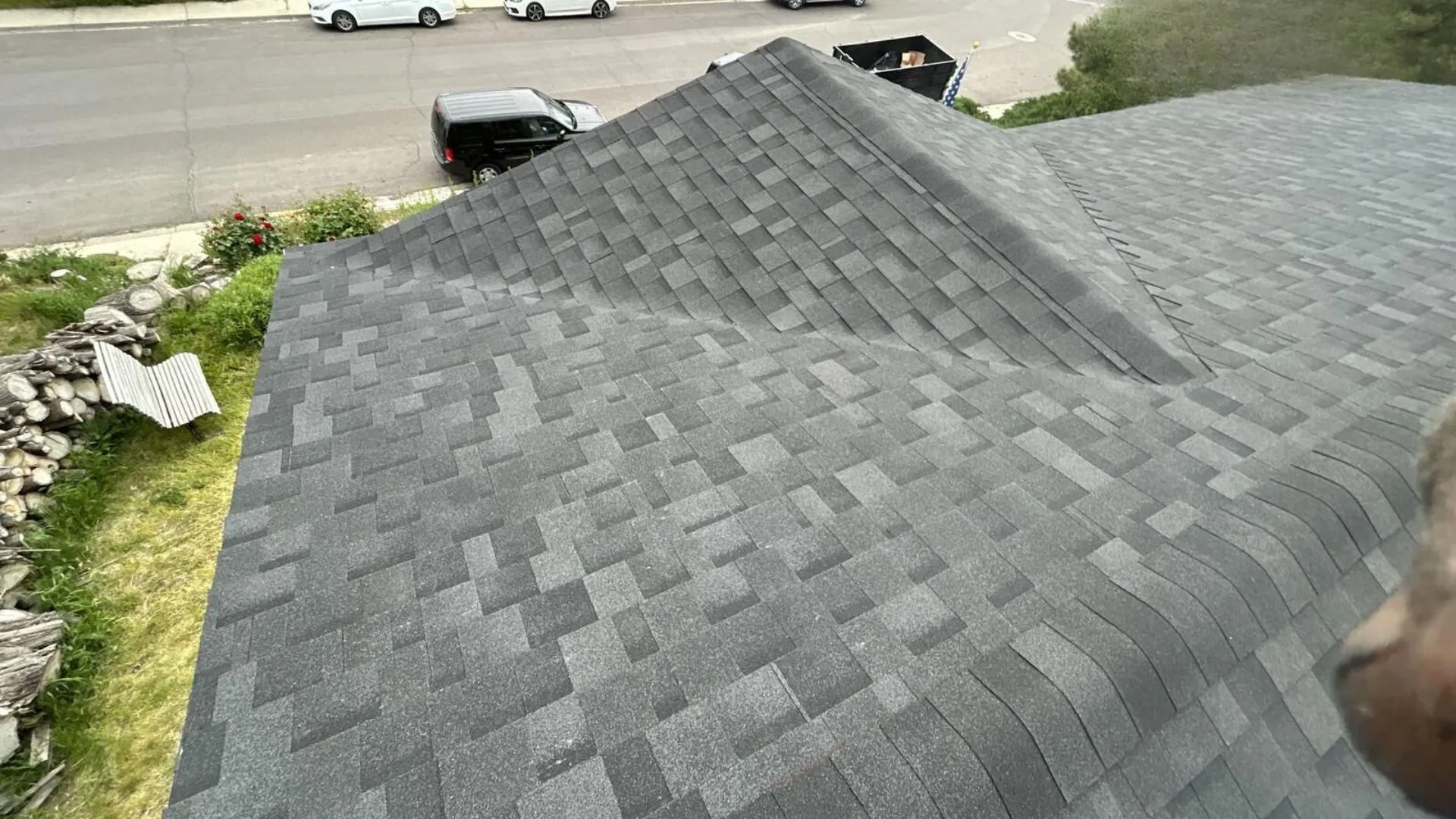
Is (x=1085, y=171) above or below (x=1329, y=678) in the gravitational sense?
above

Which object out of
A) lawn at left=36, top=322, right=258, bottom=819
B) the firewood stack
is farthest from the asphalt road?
lawn at left=36, top=322, right=258, bottom=819

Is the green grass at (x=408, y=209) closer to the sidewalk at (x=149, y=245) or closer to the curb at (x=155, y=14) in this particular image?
the sidewalk at (x=149, y=245)

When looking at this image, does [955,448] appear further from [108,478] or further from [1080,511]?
[108,478]

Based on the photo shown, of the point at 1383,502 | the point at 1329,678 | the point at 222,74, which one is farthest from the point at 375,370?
the point at 222,74

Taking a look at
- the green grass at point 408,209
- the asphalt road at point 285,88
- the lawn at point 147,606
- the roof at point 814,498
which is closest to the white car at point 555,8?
the asphalt road at point 285,88

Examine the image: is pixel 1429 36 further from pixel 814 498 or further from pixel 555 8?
pixel 555 8

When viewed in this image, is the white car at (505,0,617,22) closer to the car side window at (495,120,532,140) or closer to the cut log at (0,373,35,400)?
the car side window at (495,120,532,140)

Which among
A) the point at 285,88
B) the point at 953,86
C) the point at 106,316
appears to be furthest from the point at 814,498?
the point at 285,88
